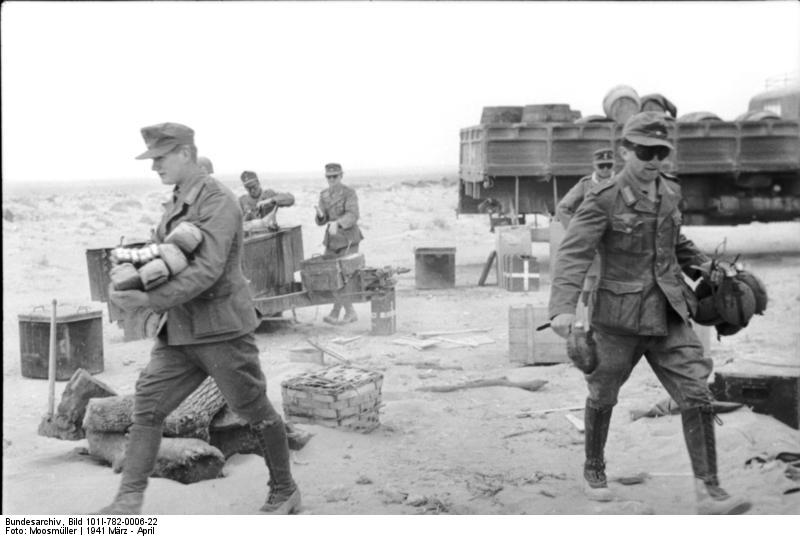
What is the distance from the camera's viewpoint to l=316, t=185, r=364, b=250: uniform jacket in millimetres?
11250

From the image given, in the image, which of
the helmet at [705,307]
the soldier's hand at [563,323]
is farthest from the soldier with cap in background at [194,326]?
the helmet at [705,307]

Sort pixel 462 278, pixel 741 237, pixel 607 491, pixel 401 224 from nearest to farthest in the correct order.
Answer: pixel 607 491
pixel 462 278
pixel 741 237
pixel 401 224

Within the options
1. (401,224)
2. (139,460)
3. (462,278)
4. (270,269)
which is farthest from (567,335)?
(401,224)

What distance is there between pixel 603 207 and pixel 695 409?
114cm

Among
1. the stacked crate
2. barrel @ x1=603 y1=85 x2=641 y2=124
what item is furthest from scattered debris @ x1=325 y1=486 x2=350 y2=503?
barrel @ x1=603 y1=85 x2=641 y2=124

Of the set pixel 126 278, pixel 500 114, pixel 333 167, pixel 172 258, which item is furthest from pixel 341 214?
pixel 126 278

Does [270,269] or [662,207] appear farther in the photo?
[270,269]

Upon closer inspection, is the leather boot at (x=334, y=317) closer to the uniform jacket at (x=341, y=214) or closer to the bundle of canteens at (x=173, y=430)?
the uniform jacket at (x=341, y=214)

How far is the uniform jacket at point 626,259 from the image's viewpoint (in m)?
4.77

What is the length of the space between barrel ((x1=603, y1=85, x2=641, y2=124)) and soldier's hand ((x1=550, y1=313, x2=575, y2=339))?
1063cm

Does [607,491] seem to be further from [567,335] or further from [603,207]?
[603,207]

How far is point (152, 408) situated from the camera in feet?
14.7

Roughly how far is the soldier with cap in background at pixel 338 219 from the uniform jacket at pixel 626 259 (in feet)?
21.2

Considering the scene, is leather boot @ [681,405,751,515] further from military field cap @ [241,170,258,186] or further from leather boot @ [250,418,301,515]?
military field cap @ [241,170,258,186]
